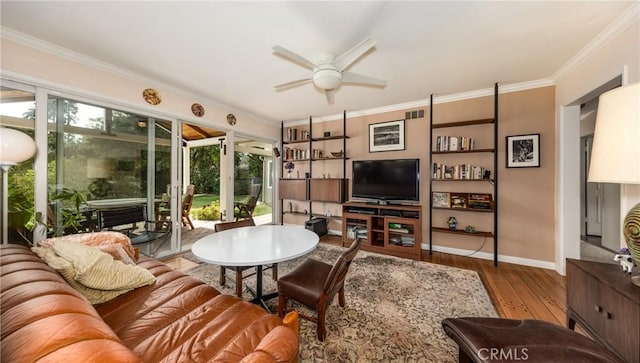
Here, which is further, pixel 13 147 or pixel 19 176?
pixel 19 176

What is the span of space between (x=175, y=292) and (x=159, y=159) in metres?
2.48

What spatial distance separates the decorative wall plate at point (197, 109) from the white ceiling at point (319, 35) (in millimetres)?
510

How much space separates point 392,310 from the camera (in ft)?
6.41

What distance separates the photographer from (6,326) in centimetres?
69

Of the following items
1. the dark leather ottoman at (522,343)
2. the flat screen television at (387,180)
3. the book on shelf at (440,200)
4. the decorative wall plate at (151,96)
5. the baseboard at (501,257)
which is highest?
the decorative wall plate at (151,96)

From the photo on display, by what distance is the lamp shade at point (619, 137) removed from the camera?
0.92 m

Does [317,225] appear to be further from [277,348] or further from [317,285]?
[277,348]

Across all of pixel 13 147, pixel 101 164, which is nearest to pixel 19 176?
pixel 101 164

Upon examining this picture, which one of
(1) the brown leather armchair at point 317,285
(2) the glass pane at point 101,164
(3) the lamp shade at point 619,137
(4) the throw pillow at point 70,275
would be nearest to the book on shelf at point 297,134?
(2) the glass pane at point 101,164

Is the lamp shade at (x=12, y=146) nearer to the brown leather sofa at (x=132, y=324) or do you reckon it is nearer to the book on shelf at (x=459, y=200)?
the brown leather sofa at (x=132, y=324)

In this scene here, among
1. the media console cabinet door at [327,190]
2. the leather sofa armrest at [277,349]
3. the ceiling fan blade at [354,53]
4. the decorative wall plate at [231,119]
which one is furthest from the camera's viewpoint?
the media console cabinet door at [327,190]

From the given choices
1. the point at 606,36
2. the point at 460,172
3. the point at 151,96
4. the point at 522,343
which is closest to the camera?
the point at 522,343

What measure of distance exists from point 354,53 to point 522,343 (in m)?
2.02

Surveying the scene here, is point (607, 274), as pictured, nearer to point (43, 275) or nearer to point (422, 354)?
point (422, 354)
